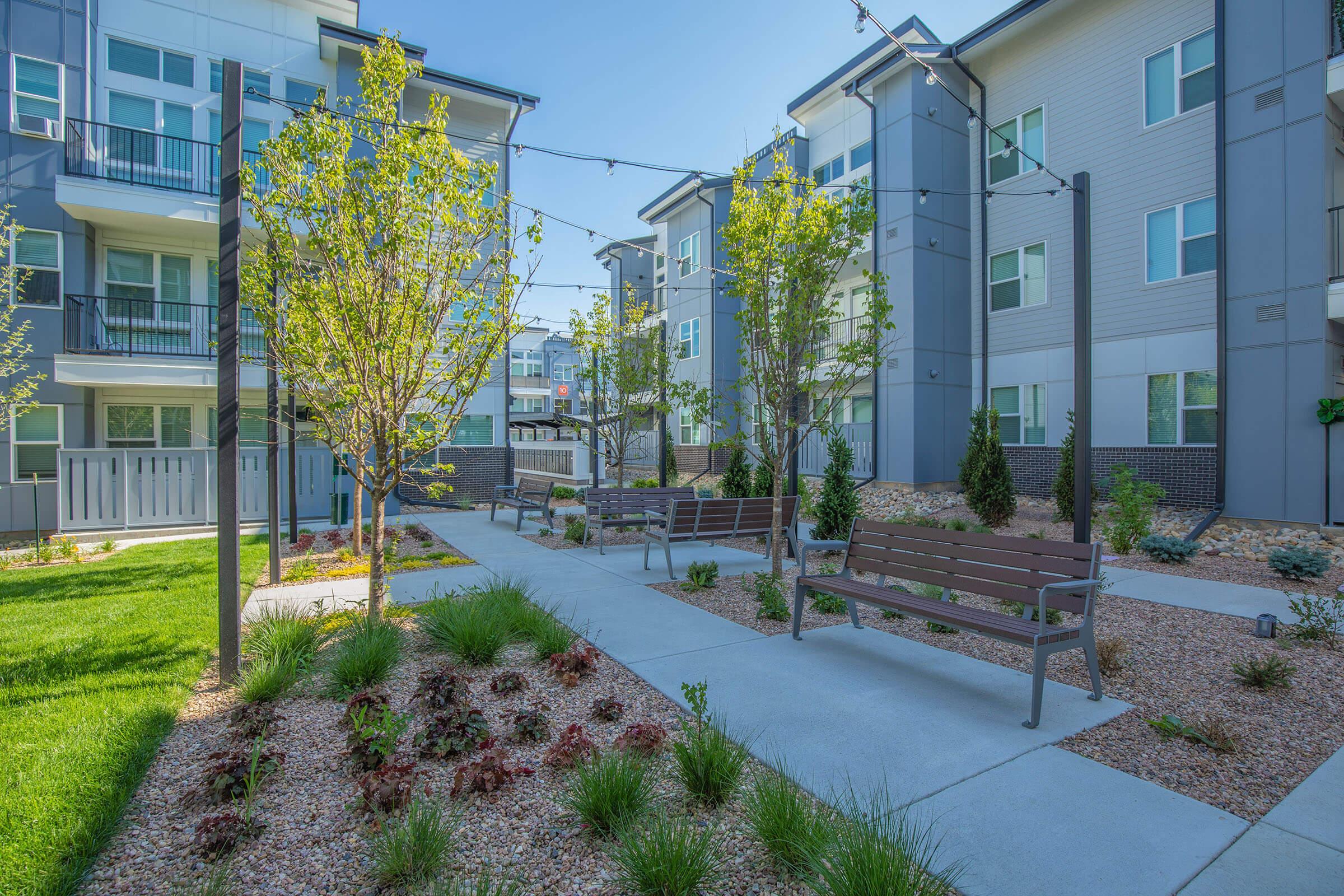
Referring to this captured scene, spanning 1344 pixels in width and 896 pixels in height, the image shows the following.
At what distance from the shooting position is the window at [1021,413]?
14945 mm

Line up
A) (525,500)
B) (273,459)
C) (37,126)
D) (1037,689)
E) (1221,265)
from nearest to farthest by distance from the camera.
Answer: (1037,689), (273,459), (1221,265), (525,500), (37,126)

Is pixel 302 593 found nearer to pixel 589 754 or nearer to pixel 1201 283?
pixel 589 754

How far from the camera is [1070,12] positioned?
46.9 feet

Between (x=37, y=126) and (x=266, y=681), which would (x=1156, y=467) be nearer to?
(x=266, y=681)

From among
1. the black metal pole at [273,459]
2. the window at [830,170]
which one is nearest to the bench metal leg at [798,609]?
the black metal pole at [273,459]

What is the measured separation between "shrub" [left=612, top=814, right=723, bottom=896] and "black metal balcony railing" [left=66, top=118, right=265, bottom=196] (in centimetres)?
1516

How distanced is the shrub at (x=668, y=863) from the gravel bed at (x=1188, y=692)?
2274 mm

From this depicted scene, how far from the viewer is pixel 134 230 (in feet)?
44.8

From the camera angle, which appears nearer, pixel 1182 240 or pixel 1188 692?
pixel 1188 692

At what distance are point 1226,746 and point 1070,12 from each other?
16.7 meters

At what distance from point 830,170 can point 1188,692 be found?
18.3m

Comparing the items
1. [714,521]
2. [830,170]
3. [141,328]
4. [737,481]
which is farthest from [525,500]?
[830,170]

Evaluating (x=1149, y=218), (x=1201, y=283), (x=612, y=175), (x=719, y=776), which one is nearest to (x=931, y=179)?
(x=1149, y=218)

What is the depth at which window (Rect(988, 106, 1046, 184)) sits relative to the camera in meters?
15.1
